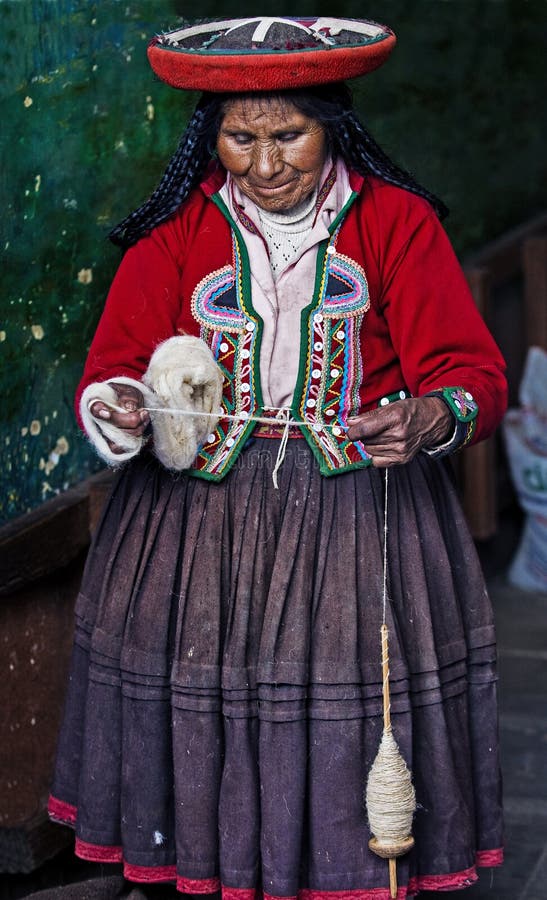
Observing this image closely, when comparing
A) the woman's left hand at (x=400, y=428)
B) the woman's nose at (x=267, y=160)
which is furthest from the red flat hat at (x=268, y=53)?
the woman's left hand at (x=400, y=428)

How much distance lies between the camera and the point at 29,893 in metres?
3.73

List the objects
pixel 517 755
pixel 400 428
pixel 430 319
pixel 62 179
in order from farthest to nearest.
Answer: pixel 517 755 → pixel 62 179 → pixel 430 319 → pixel 400 428

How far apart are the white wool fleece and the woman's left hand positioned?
280mm

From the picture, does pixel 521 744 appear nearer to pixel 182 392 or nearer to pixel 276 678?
pixel 276 678

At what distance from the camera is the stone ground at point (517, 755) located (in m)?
3.67

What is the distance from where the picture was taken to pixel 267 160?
8.85 ft

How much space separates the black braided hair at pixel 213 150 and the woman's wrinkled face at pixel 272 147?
0.03 metres

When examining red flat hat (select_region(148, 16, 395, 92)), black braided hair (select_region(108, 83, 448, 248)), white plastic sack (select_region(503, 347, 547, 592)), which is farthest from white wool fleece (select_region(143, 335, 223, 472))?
white plastic sack (select_region(503, 347, 547, 592))

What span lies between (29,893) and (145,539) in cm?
126

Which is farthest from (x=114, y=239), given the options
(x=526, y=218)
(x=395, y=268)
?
(x=526, y=218)

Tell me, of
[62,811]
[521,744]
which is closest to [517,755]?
[521,744]

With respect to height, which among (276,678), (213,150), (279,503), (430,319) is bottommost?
(276,678)

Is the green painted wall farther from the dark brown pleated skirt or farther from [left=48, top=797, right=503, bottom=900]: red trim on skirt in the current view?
[left=48, top=797, right=503, bottom=900]: red trim on skirt

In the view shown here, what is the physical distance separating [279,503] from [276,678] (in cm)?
32
